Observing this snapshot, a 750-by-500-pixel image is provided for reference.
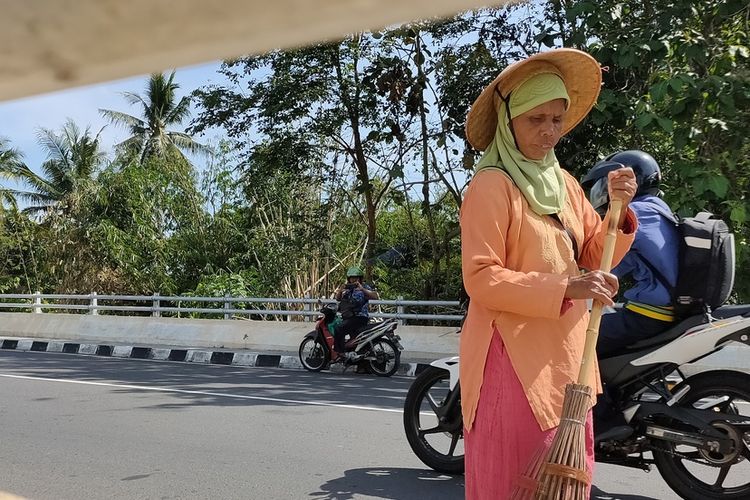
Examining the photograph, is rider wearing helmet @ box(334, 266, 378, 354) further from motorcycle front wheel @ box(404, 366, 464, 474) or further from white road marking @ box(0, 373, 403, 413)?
motorcycle front wheel @ box(404, 366, 464, 474)

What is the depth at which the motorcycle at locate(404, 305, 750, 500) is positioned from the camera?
3342 millimetres

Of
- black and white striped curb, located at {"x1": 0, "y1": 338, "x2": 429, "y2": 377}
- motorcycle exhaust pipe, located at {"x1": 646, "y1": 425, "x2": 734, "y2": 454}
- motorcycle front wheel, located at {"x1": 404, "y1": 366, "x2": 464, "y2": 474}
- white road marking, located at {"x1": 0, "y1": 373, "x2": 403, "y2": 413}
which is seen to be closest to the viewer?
motorcycle exhaust pipe, located at {"x1": 646, "y1": 425, "x2": 734, "y2": 454}

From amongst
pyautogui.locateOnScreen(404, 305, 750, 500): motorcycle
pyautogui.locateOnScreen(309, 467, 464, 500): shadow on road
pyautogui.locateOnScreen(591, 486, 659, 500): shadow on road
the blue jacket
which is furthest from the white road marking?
the blue jacket

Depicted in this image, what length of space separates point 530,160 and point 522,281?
0.36 meters

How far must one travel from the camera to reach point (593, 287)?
5.86ft

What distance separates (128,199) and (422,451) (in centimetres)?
1569

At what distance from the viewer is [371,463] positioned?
4520 mm

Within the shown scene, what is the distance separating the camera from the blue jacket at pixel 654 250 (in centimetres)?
343

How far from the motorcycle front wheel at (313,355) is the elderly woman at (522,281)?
784 centimetres

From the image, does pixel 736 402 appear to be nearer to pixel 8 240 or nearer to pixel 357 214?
pixel 357 214

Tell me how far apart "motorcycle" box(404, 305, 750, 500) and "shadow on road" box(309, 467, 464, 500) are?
2.83ft

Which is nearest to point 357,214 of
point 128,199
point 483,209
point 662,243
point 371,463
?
point 128,199

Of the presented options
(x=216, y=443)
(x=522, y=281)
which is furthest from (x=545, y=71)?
(x=216, y=443)

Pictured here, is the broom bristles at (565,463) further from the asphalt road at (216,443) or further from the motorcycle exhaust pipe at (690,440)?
the asphalt road at (216,443)
